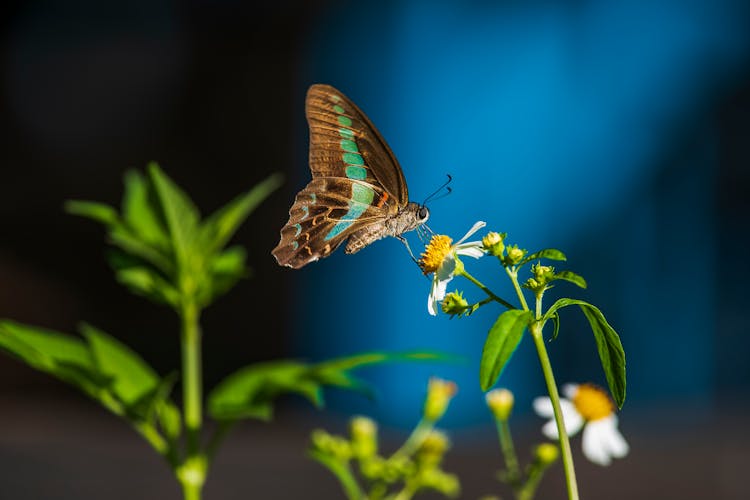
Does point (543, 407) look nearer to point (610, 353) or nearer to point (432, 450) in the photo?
point (432, 450)

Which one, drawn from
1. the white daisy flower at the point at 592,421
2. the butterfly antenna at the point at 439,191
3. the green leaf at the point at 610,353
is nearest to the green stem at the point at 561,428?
the green leaf at the point at 610,353

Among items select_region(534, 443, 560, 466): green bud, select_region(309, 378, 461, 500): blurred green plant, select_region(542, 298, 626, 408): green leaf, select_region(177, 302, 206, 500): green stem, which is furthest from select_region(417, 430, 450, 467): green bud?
select_region(542, 298, 626, 408): green leaf

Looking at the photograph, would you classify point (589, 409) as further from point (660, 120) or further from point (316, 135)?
point (660, 120)

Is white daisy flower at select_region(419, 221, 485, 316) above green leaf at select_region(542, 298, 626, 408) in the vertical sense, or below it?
above

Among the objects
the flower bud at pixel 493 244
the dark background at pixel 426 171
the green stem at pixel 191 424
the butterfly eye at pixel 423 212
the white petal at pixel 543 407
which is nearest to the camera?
the flower bud at pixel 493 244

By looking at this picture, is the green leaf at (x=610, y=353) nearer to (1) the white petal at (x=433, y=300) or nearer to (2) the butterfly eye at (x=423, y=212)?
(1) the white petal at (x=433, y=300)

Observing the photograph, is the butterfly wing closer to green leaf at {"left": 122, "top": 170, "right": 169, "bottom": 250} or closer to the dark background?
green leaf at {"left": 122, "top": 170, "right": 169, "bottom": 250}

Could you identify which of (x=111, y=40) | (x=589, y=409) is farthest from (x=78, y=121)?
(x=589, y=409)

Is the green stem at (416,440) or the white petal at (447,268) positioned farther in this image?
the green stem at (416,440)
